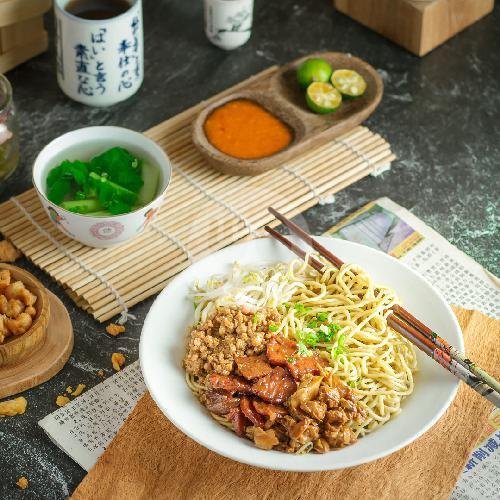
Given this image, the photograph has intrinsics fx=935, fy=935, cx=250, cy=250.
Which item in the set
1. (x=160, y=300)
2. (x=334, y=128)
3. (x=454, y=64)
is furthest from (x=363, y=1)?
(x=160, y=300)

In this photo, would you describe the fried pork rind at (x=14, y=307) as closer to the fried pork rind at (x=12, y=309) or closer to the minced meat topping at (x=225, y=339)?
the fried pork rind at (x=12, y=309)

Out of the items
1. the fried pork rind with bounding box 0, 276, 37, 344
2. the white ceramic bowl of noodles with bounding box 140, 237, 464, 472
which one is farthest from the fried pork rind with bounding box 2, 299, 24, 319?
the white ceramic bowl of noodles with bounding box 140, 237, 464, 472

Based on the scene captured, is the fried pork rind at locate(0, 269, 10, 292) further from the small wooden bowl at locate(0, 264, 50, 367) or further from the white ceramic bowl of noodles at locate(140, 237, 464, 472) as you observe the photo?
the white ceramic bowl of noodles at locate(140, 237, 464, 472)

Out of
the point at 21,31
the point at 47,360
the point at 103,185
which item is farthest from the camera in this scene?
the point at 21,31

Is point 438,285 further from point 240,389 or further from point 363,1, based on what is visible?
point 363,1

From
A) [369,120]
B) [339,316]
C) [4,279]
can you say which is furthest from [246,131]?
[4,279]

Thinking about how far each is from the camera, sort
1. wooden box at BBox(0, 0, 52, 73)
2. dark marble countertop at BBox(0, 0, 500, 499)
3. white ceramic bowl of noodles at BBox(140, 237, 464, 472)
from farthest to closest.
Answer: wooden box at BBox(0, 0, 52, 73)
dark marble countertop at BBox(0, 0, 500, 499)
white ceramic bowl of noodles at BBox(140, 237, 464, 472)

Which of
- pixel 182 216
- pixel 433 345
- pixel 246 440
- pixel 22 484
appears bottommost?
pixel 22 484

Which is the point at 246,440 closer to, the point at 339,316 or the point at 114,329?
the point at 339,316

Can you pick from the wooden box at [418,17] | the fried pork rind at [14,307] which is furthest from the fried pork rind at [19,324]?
the wooden box at [418,17]
